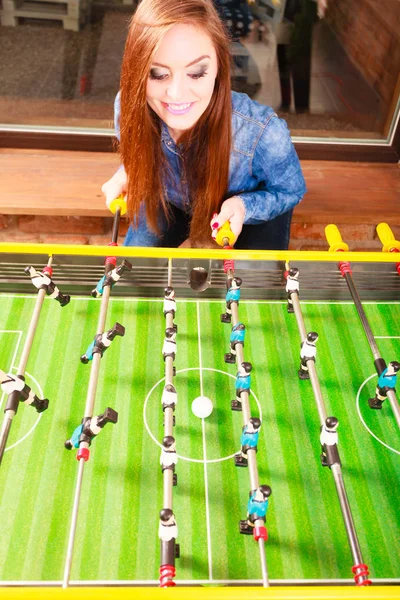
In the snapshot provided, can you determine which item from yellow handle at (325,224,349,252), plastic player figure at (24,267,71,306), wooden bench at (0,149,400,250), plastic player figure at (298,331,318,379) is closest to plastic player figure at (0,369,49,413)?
plastic player figure at (24,267,71,306)

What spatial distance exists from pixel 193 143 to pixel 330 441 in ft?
3.66

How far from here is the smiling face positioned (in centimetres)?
159

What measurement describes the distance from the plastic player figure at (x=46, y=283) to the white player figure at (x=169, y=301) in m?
0.34

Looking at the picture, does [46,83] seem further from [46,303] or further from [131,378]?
[131,378]

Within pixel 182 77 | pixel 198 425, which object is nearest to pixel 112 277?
pixel 198 425

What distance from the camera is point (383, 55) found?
3219 millimetres

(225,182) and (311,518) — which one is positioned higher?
(225,182)

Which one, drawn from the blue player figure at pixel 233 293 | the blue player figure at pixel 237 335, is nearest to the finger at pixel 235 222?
the blue player figure at pixel 233 293

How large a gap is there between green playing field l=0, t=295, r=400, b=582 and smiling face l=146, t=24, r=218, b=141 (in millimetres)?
618

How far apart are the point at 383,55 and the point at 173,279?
2.17 m

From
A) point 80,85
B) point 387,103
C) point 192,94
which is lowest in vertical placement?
point 192,94

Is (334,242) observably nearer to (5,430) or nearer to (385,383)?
(385,383)

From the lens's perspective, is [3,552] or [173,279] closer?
[3,552]
